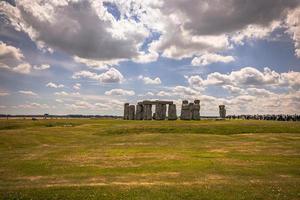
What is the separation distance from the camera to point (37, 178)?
2267cm

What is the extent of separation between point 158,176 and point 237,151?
52.3ft

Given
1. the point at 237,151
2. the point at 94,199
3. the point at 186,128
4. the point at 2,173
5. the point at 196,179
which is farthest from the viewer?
the point at 186,128

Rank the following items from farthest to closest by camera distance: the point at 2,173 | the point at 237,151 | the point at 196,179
Answer: the point at 237,151, the point at 2,173, the point at 196,179

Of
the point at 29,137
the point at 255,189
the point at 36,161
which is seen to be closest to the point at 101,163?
the point at 36,161

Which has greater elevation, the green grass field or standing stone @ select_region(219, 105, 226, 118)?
standing stone @ select_region(219, 105, 226, 118)

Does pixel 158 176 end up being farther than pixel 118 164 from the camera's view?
No

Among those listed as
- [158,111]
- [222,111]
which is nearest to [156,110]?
[158,111]

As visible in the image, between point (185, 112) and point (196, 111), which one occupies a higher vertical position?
point (196, 111)

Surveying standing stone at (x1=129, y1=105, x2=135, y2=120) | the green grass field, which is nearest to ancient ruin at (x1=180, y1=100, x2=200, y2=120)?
standing stone at (x1=129, y1=105, x2=135, y2=120)

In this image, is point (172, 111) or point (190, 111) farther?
point (172, 111)

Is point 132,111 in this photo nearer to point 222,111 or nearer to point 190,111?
point 190,111

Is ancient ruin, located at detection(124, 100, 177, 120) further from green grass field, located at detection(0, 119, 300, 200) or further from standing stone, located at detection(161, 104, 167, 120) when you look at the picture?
green grass field, located at detection(0, 119, 300, 200)

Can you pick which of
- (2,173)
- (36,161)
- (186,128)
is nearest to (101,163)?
(36,161)

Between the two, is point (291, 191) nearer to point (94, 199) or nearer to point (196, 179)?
point (196, 179)
